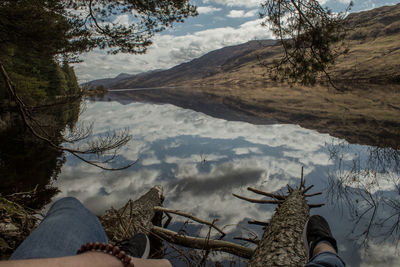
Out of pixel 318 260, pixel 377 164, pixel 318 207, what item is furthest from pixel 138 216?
pixel 377 164

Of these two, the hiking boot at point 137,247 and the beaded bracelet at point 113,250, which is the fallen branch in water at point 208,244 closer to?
the hiking boot at point 137,247

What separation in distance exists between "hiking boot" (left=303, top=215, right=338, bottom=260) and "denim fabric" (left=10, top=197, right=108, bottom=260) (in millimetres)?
2435

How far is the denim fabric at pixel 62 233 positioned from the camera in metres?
1.52

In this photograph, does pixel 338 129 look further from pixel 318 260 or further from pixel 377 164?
pixel 318 260

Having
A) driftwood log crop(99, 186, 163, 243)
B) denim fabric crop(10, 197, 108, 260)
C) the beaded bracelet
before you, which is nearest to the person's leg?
the beaded bracelet

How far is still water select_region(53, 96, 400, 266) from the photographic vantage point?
5340 mm

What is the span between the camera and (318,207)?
6.38m

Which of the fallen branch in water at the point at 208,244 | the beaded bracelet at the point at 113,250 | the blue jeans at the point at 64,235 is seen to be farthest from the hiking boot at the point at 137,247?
the fallen branch in water at the point at 208,244

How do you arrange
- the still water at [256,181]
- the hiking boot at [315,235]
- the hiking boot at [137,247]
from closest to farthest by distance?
the hiking boot at [137,247]
the hiking boot at [315,235]
the still water at [256,181]

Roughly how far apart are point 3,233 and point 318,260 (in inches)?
188

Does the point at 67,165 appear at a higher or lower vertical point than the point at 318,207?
higher

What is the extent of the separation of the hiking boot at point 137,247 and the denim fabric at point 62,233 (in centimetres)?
23

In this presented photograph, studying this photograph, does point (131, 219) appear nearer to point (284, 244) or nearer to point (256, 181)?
point (284, 244)

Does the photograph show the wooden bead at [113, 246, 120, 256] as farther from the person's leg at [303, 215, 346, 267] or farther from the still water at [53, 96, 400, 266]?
the still water at [53, 96, 400, 266]
